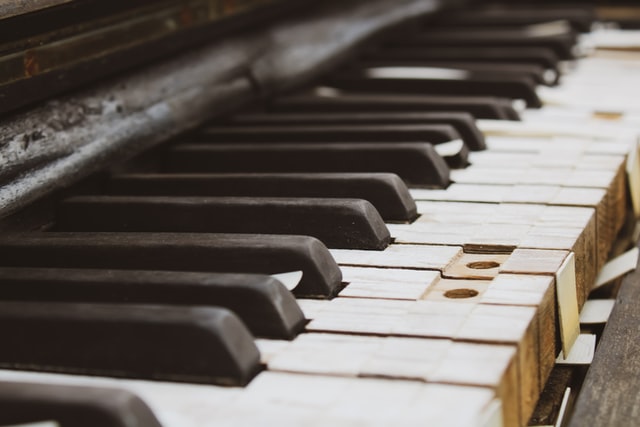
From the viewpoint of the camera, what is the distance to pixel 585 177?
1786mm

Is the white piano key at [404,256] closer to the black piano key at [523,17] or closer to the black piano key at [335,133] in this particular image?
the black piano key at [335,133]

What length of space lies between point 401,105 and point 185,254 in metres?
1.02

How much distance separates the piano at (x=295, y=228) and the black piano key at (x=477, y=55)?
6 centimetres

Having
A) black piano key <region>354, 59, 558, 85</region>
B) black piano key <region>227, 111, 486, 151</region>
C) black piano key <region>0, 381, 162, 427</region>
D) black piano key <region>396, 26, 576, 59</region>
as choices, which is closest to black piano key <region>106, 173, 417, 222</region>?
black piano key <region>227, 111, 486, 151</region>

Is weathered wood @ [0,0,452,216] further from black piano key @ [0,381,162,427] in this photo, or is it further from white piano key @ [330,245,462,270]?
black piano key @ [0,381,162,427]

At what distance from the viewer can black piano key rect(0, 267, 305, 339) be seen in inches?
46.0

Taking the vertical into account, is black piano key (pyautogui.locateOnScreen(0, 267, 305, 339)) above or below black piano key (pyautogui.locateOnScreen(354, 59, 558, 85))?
above

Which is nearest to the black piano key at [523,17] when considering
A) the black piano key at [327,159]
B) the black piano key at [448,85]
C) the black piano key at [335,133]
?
the black piano key at [448,85]

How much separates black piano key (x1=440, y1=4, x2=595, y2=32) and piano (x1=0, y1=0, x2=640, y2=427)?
2.08 feet

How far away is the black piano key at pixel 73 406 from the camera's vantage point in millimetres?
937

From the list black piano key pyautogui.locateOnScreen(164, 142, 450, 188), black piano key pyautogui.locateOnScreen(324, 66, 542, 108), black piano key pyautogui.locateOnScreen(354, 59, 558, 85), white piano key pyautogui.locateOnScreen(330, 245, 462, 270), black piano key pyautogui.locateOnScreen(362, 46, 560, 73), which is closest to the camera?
white piano key pyautogui.locateOnScreen(330, 245, 462, 270)

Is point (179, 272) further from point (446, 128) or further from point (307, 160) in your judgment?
point (446, 128)

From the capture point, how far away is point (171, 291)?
1213 millimetres

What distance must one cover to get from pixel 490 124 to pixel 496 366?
1.24 metres
